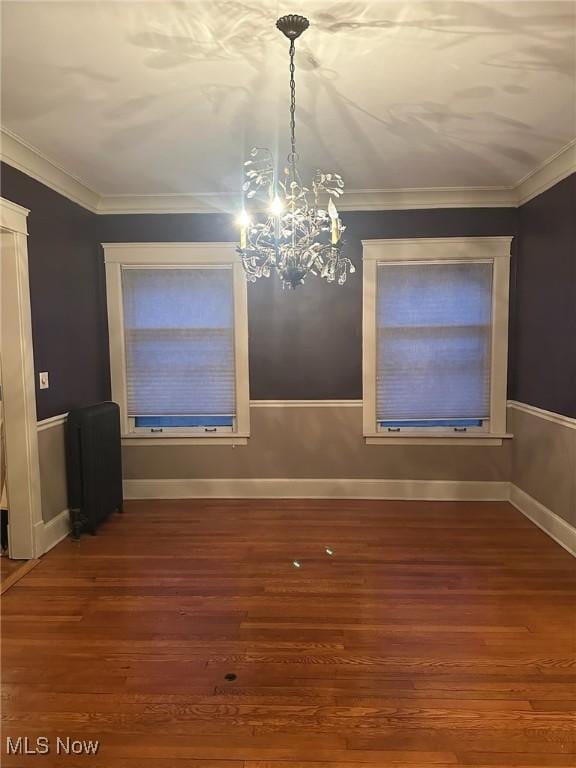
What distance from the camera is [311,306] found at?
4273 millimetres

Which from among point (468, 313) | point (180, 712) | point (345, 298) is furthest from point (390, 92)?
point (180, 712)

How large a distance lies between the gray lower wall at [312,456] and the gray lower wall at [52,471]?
832 mm

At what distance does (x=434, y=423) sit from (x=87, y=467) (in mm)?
2948

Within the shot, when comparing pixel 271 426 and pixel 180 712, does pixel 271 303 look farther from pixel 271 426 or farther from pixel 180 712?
pixel 180 712

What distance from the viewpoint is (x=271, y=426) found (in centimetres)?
439

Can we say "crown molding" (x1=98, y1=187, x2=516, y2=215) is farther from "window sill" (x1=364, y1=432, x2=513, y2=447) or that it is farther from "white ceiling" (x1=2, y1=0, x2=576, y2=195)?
"window sill" (x1=364, y1=432, x2=513, y2=447)

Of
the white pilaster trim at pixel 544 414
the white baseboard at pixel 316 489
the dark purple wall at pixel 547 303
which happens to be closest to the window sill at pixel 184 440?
the white baseboard at pixel 316 489

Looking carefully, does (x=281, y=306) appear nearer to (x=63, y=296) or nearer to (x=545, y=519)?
(x=63, y=296)

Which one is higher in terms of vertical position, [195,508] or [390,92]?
[390,92]

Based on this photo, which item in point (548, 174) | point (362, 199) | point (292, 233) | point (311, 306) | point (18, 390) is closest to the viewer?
point (292, 233)

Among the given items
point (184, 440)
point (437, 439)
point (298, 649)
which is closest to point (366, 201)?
point (437, 439)

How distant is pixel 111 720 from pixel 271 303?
319 centimetres

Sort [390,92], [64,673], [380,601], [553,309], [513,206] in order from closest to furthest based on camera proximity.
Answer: [64,673]
[390,92]
[380,601]
[553,309]
[513,206]

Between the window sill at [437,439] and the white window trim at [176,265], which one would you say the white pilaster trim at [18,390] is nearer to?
the white window trim at [176,265]
